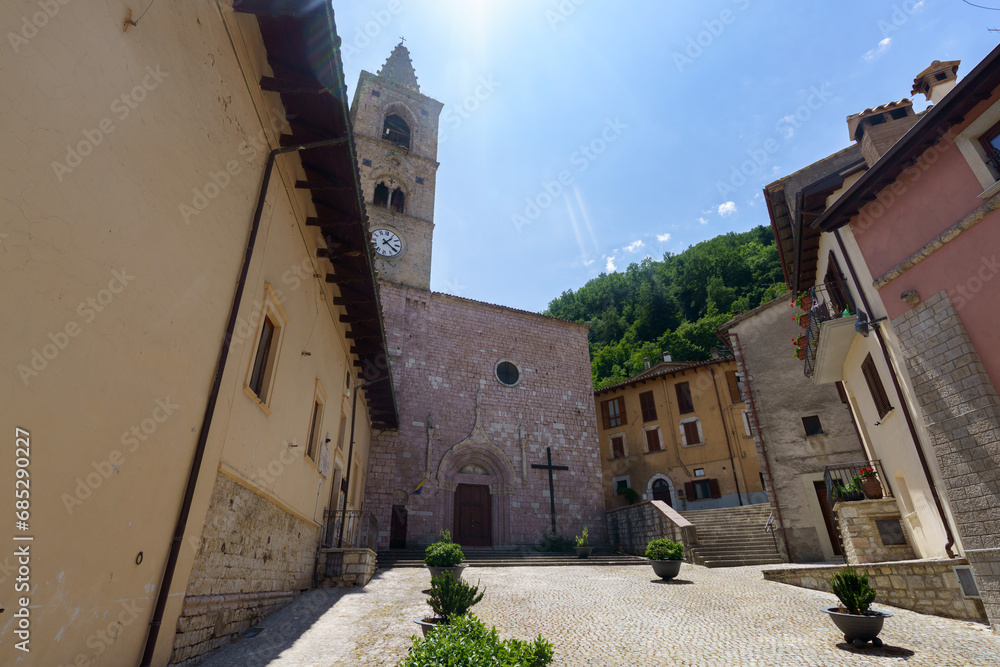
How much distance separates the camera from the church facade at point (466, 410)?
1853cm

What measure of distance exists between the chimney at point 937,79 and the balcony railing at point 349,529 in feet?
46.0

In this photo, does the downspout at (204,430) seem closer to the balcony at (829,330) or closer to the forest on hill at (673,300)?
the balcony at (829,330)

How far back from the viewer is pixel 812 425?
15.8 metres

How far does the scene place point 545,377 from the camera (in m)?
22.8

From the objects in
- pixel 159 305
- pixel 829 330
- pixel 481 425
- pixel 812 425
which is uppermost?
pixel 481 425

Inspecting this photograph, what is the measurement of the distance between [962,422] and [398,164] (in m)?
24.1

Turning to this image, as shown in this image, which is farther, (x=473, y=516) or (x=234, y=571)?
(x=473, y=516)

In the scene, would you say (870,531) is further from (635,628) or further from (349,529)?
(349,529)

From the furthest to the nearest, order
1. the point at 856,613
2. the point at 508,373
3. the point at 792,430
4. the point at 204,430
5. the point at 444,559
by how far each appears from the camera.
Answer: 1. the point at 508,373
2. the point at 792,430
3. the point at 444,559
4. the point at 856,613
5. the point at 204,430

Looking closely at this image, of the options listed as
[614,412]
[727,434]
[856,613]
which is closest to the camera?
[856,613]

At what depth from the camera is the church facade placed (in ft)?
60.8

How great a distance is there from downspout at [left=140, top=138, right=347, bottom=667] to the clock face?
1661cm

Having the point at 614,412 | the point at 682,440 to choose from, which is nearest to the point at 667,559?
the point at 682,440

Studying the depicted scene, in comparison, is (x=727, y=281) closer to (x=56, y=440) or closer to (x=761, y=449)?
(x=761, y=449)
